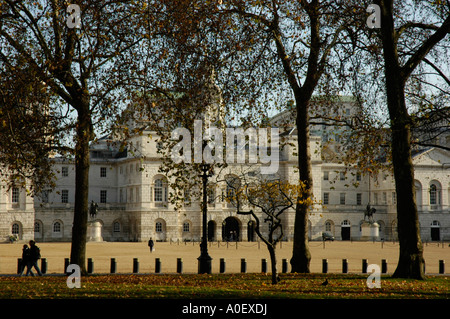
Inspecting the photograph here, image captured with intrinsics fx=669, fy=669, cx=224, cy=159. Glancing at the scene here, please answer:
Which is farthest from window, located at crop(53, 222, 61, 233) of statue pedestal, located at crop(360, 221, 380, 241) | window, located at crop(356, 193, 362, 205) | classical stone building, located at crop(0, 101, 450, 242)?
window, located at crop(356, 193, 362, 205)

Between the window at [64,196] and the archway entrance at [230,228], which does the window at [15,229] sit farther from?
the archway entrance at [230,228]

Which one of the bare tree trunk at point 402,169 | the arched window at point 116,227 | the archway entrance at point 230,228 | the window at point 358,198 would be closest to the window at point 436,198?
the window at point 358,198

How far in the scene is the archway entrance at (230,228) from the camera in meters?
78.9

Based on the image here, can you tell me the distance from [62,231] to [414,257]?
59830 mm

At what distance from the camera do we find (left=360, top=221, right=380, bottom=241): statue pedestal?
78438 millimetres

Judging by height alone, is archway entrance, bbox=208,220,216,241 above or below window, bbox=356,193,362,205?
below

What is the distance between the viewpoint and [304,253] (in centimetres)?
2244

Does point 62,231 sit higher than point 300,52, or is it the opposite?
point 300,52

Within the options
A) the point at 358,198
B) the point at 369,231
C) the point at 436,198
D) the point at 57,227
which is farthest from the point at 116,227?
the point at 436,198

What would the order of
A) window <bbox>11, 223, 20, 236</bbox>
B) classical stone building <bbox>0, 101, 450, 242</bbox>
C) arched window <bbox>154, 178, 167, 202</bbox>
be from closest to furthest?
1. window <bbox>11, 223, 20, 236</bbox>
2. classical stone building <bbox>0, 101, 450, 242</bbox>
3. arched window <bbox>154, 178, 167, 202</bbox>

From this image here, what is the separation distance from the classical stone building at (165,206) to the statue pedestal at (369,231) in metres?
3.93

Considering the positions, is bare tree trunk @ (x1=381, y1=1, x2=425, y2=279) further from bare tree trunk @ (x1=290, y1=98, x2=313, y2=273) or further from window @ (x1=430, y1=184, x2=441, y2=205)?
window @ (x1=430, y1=184, x2=441, y2=205)

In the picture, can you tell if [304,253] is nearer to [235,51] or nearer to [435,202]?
[235,51]
